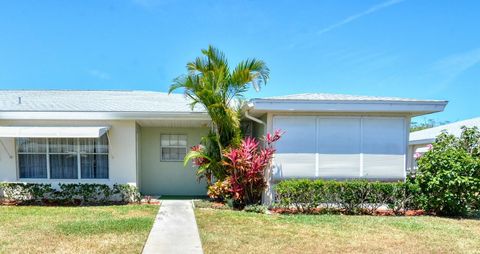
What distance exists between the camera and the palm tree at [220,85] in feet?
32.5

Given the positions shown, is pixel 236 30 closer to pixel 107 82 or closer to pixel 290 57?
pixel 290 57

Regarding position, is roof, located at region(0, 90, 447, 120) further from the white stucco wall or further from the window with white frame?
the window with white frame

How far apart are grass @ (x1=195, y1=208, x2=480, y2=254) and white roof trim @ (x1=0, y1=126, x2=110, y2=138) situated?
4.69 meters

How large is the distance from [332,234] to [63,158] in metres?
10.1

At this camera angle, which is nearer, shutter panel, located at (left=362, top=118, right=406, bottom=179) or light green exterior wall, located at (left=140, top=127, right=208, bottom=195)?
shutter panel, located at (left=362, top=118, right=406, bottom=179)

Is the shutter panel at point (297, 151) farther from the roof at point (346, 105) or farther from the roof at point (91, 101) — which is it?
the roof at point (91, 101)

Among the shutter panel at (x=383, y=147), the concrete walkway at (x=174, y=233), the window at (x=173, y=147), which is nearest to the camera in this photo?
the concrete walkway at (x=174, y=233)

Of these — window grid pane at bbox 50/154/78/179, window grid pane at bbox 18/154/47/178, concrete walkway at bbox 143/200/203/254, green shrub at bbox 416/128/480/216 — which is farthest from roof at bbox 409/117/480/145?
window grid pane at bbox 18/154/47/178

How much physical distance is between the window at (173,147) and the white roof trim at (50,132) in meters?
3.27

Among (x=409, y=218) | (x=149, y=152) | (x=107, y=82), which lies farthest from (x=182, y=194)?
(x=107, y=82)

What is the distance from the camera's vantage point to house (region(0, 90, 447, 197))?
9.76m

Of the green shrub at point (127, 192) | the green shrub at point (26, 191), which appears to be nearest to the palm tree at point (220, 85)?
the green shrub at point (127, 192)

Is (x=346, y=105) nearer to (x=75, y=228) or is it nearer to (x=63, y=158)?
(x=75, y=228)

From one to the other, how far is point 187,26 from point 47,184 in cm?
918
